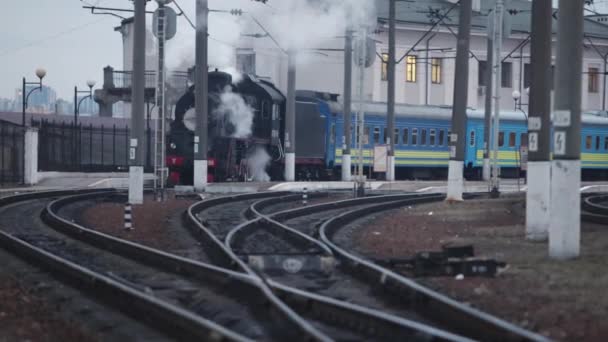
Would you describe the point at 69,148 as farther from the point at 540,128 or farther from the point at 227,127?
the point at 540,128

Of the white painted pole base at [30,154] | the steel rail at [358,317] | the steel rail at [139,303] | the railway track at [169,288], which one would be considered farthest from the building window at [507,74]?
the steel rail at [358,317]

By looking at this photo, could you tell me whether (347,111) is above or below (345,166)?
above

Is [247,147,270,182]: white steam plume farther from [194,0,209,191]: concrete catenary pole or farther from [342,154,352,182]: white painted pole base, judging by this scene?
[194,0,209,191]: concrete catenary pole

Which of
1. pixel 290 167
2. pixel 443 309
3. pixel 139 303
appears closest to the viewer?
pixel 443 309

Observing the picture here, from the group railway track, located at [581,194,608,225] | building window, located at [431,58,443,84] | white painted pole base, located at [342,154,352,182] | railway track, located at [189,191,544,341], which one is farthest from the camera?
building window, located at [431,58,443,84]

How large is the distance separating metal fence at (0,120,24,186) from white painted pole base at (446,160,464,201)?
62.6 ft

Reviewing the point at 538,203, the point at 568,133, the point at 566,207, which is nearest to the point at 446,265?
the point at 566,207

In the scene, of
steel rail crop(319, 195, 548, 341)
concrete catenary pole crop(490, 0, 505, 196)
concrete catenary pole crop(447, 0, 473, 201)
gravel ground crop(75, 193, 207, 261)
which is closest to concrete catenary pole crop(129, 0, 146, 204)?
gravel ground crop(75, 193, 207, 261)

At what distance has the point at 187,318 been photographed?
871cm

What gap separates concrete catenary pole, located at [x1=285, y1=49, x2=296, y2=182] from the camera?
133 ft

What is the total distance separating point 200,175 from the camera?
3612cm

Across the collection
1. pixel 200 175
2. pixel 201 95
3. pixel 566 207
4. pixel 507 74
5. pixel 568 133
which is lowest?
pixel 200 175

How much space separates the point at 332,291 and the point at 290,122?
3034 centimetres

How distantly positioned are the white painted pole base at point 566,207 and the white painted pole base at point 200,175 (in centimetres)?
2255
